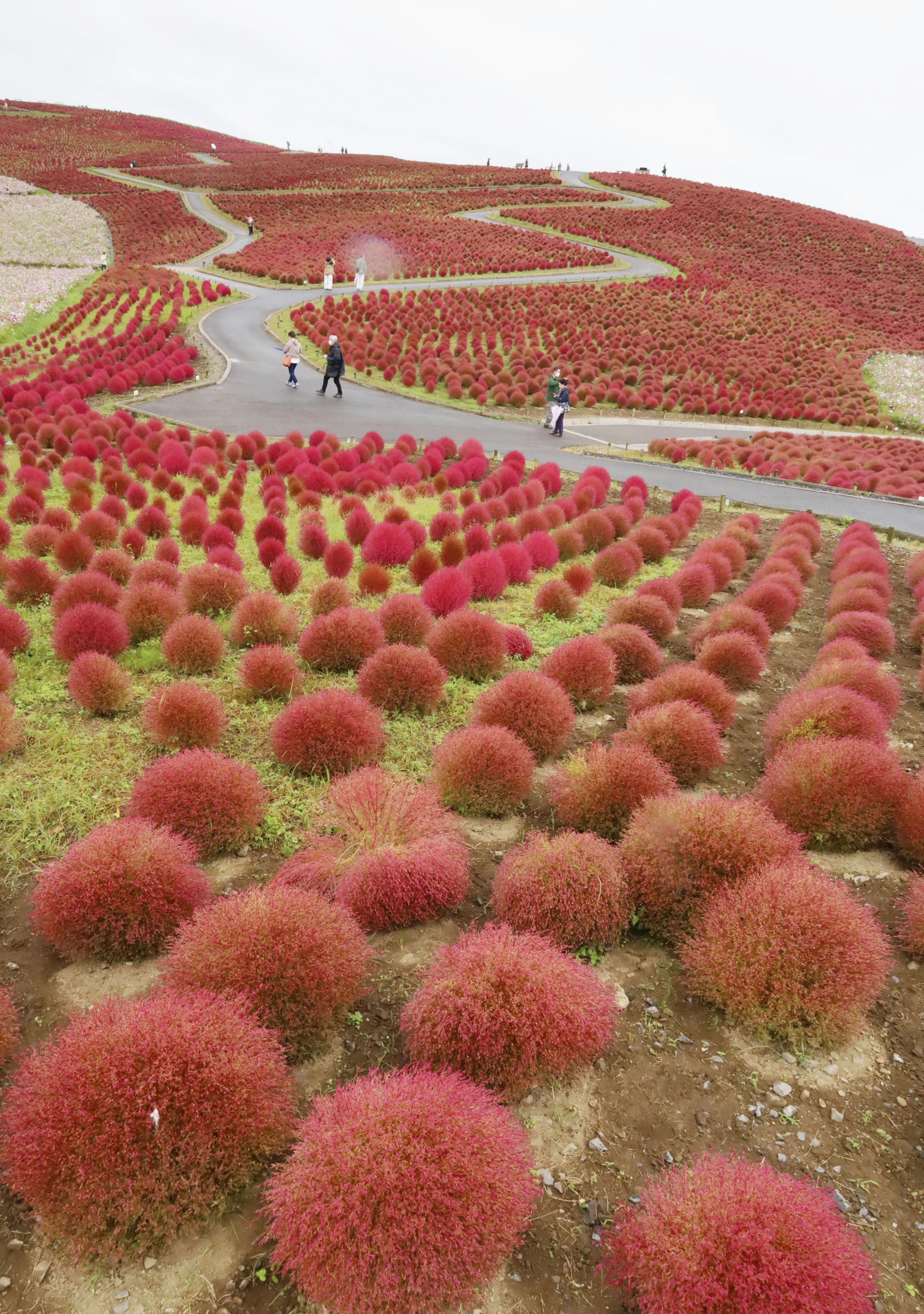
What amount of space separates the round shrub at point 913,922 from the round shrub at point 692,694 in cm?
206

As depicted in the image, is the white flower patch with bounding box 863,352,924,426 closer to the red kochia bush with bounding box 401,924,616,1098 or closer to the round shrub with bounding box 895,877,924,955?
the round shrub with bounding box 895,877,924,955

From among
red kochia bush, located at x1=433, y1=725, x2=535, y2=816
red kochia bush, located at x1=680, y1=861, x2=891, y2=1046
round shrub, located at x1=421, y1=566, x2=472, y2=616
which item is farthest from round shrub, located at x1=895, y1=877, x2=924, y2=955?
round shrub, located at x1=421, y1=566, x2=472, y2=616

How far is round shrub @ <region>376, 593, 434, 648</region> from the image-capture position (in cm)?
748

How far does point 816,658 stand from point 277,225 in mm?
57500

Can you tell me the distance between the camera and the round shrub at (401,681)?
6.39 m

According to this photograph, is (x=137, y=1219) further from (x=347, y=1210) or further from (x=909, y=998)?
(x=909, y=998)

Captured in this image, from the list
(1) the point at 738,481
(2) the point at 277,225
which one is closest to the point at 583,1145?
(1) the point at 738,481

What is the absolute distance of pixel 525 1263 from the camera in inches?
106

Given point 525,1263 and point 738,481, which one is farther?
point 738,481

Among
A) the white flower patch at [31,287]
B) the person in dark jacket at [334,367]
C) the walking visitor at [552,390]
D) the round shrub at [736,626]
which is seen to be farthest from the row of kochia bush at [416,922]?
the white flower patch at [31,287]

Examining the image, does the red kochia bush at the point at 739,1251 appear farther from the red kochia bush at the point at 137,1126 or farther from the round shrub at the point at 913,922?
the round shrub at the point at 913,922

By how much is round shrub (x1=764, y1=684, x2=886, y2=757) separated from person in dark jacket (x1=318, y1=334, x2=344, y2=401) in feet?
58.6

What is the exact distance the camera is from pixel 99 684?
5.95m

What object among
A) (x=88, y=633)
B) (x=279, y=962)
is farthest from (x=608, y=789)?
(x=88, y=633)
